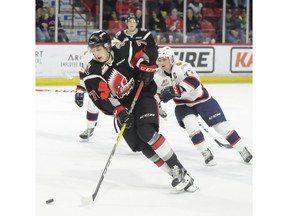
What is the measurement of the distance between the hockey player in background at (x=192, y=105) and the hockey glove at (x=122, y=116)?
0.73 m

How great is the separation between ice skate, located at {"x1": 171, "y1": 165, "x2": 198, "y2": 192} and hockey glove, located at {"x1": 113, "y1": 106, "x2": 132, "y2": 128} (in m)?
0.35

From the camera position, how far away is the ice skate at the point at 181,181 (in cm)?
332

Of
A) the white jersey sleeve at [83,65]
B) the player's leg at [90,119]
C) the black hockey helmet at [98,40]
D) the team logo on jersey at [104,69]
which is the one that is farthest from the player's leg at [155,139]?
the player's leg at [90,119]

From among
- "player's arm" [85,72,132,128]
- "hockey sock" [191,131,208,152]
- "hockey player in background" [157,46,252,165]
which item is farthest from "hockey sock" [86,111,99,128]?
"player's arm" [85,72,132,128]

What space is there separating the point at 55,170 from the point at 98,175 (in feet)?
1.01

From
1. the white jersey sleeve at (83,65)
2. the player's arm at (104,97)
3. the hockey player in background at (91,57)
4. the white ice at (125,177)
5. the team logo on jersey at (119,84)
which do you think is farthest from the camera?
the white jersey sleeve at (83,65)

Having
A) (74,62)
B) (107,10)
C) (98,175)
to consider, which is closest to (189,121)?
(98,175)

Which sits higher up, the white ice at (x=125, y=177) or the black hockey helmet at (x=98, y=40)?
the black hockey helmet at (x=98, y=40)

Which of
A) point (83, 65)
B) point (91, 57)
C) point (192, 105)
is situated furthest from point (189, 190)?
point (91, 57)

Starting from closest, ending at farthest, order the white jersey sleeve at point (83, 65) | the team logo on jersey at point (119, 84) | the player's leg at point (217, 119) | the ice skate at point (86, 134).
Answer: the team logo on jersey at point (119, 84), the player's leg at point (217, 119), the white jersey sleeve at point (83, 65), the ice skate at point (86, 134)

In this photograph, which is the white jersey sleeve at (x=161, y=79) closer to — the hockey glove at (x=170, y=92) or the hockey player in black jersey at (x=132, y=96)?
the hockey glove at (x=170, y=92)

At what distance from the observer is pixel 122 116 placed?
3.25 meters

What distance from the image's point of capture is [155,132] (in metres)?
3.29
